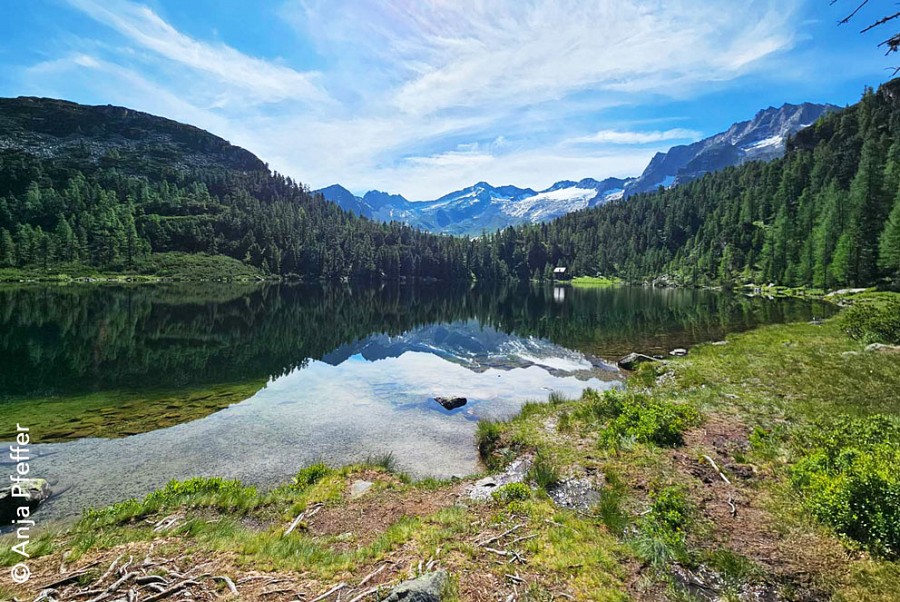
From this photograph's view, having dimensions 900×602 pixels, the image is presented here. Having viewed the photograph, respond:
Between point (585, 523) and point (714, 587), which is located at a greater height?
point (714, 587)

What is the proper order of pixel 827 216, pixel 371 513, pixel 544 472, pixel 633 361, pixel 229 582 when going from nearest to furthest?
pixel 229 582
pixel 371 513
pixel 544 472
pixel 633 361
pixel 827 216

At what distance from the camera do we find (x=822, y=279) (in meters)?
99.1

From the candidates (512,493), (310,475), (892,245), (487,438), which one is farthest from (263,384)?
(892,245)

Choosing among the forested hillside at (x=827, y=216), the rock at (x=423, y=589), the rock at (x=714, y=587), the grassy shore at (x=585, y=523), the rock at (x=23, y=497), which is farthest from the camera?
the forested hillside at (x=827, y=216)

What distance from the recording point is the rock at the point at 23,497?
1256 centimetres

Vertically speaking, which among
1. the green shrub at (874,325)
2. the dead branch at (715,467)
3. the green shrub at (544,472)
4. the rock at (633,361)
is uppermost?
the green shrub at (874,325)

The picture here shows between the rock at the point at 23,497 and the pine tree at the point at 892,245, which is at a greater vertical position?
the pine tree at the point at 892,245

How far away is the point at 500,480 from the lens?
48.2 ft

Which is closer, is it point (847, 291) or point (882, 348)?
point (882, 348)

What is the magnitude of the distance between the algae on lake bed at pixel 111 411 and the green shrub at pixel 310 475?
11.5 metres

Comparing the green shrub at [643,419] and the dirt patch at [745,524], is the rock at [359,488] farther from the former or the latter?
the dirt patch at [745,524]

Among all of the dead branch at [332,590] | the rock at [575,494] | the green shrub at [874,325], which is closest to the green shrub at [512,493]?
the rock at [575,494]

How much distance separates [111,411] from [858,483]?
110 ft

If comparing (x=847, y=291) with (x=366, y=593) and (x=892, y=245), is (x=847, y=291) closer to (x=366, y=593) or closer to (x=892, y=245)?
(x=892, y=245)
